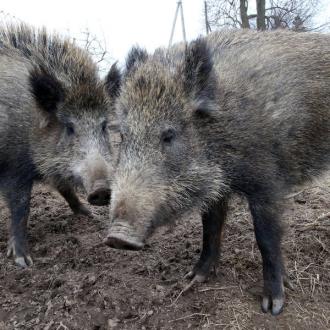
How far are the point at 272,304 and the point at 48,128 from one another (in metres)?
2.78

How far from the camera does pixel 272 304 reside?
3.29m

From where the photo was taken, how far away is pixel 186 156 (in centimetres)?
315

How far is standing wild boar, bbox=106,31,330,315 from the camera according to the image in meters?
2.99

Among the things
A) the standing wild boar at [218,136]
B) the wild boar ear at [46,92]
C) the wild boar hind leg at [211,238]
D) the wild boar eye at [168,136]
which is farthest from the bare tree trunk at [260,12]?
the wild boar eye at [168,136]

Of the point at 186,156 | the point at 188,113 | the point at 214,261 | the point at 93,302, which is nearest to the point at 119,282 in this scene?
the point at 93,302

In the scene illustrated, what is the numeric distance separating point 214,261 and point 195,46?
1.73m

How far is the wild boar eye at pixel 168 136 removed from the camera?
308 cm

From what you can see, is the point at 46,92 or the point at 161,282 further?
the point at 46,92

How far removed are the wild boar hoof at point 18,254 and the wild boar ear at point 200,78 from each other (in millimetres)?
2168

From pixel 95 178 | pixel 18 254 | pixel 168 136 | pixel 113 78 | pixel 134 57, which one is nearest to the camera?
pixel 168 136

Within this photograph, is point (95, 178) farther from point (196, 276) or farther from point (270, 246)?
point (270, 246)

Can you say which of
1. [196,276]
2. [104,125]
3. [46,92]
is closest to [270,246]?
[196,276]

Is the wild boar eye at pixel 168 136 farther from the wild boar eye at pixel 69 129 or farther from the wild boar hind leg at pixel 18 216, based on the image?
the wild boar hind leg at pixel 18 216

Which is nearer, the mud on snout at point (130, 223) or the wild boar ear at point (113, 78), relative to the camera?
the mud on snout at point (130, 223)
